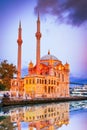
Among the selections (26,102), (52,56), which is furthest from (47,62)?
(26,102)

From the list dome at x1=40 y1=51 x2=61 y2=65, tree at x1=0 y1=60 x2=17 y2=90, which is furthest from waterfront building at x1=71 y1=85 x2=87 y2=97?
tree at x1=0 y1=60 x2=17 y2=90

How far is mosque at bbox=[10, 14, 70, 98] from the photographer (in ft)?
66.9

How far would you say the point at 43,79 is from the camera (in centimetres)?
2241

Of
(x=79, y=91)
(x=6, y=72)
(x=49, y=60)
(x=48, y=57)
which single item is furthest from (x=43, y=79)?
(x=79, y=91)

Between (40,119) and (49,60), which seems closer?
(40,119)

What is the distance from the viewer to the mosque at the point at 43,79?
66.9 ft

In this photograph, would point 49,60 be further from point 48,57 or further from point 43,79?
point 43,79

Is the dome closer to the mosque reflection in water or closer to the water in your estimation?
the mosque reflection in water

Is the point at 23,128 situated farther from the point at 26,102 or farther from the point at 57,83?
the point at 57,83

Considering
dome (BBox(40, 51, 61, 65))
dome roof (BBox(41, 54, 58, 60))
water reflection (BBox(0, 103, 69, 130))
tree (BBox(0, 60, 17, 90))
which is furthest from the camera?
dome roof (BBox(41, 54, 58, 60))

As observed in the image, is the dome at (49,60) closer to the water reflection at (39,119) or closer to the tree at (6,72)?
the tree at (6,72)

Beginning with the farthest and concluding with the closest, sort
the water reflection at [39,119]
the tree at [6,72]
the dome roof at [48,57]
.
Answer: the dome roof at [48,57], the tree at [6,72], the water reflection at [39,119]

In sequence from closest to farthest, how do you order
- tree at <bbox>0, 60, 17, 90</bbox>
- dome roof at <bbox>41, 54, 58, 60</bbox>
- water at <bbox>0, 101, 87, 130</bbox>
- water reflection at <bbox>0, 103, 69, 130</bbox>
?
water at <bbox>0, 101, 87, 130</bbox>
water reflection at <bbox>0, 103, 69, 130</bbox>
tree at <bbox>0, 60, 17, 90</bbox>
dome roof at <bbox>41, 54, 58, 60</bbox>

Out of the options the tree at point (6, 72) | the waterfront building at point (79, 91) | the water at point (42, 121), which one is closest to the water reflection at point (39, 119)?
the water at point (42, 121)
